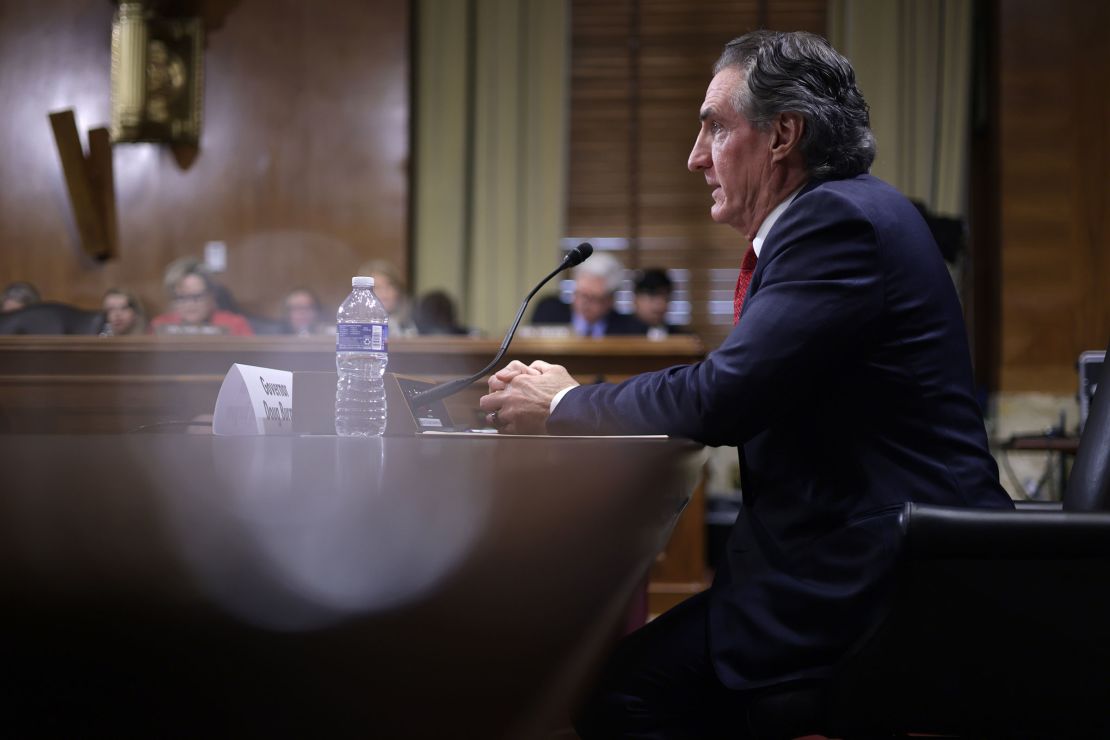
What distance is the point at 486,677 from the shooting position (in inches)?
26.7

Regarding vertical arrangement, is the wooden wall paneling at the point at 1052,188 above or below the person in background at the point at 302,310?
above

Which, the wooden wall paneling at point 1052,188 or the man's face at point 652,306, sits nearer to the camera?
the man's face at point 652,306

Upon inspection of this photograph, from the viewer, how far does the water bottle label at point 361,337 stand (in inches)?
60.0

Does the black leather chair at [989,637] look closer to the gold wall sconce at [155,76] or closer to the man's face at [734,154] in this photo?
the man's face at [734,154]

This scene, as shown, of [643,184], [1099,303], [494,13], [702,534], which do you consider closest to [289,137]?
[494,13]

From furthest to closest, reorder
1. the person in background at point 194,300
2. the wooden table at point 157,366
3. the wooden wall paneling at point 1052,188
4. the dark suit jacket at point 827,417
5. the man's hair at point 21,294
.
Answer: the wooden wall paneling at point 1052,188
the man's hair at point 21,294
the person in background at point 194,300
the wooden table at point 157,366
the dark suit jacket at point 827,417

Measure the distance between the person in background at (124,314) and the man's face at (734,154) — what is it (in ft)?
14.3

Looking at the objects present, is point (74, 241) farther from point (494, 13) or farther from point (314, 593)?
point (314, 593)

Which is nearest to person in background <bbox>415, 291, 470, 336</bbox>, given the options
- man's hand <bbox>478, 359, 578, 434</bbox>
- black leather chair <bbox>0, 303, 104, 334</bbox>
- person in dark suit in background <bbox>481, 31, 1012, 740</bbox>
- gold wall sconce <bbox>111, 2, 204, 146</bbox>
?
black leather chair <bbox>0, 303, 104, 334</bbox>

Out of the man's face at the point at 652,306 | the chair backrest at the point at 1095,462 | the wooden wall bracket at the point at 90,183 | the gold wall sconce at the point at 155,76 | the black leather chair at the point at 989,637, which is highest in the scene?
the gold wall sconce at the point at 155,76

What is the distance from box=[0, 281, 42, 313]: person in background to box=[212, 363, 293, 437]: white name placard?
14.8 ft

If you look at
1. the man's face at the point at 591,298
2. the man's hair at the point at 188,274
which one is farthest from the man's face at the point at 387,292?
the man's face at the point at 591,298

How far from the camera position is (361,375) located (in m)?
1.77

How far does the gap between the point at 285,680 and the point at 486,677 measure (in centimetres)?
13
